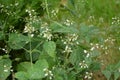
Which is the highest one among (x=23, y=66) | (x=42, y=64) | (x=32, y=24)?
(x=32, y=24)

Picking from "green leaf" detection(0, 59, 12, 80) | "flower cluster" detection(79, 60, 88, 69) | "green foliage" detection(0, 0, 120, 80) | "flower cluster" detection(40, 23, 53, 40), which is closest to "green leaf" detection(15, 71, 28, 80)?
"green foliage" detection(0, 0, 120, 80)

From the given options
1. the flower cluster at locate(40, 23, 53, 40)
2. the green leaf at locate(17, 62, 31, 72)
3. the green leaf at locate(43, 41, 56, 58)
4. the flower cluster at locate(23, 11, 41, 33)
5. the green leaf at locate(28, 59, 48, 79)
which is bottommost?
the green leaf at locate(17, 62, 31, 72)

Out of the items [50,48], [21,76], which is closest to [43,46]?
[50,48]

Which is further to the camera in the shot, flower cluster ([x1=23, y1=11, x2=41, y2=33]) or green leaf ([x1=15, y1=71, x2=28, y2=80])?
flower cluster ([x1=23, y1=11, x2=41, y2=33])

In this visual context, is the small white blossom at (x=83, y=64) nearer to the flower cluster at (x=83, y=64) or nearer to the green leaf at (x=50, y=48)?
the flower cluster at (x=83, y=64)

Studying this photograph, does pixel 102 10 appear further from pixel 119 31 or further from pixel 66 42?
pixel 66 42

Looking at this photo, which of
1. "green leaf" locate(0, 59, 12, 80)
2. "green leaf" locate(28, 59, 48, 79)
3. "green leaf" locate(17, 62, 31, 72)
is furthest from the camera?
"green leaf" locate(17, 62, 31, 72)

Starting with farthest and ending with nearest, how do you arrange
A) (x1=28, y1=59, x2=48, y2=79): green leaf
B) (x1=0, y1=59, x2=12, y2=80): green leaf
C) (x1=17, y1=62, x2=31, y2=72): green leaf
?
(x1=17, y1=62, x2=31, y2=72): green leaf, (x1=0, y1=59, x2=12, y2=80): green leaf, (x1=28, y1=59, x2=48, y2=79): green leaf

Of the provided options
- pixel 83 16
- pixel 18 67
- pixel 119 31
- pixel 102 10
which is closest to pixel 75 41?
pixel 18 67

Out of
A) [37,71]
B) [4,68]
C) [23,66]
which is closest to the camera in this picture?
[37,71]

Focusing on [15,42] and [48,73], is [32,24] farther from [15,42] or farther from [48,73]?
[48,73]

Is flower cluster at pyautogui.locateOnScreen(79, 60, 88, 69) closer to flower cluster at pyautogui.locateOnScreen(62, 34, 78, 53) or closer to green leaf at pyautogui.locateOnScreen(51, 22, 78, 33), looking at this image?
flower cluster at pyautogui.locateOnScreen(62, 34, 78, 53)
